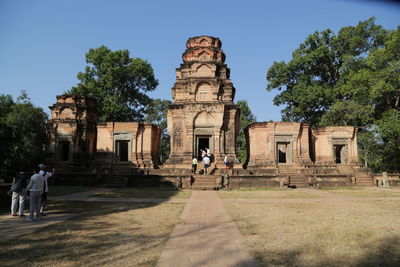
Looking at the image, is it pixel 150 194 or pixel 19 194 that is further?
pixel 150 194

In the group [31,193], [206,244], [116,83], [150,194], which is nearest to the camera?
[206,244]

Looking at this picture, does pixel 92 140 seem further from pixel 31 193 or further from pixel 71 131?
pixel 31 193

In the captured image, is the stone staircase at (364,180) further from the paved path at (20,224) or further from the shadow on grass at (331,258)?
the paved path at (20,224)

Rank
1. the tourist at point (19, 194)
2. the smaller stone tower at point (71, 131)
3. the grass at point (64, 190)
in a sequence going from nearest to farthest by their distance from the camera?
the tourist at point (19, 194), the grass at point (64, 190), the smaller stone tower at point (71, 131)

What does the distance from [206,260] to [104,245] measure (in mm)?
2212

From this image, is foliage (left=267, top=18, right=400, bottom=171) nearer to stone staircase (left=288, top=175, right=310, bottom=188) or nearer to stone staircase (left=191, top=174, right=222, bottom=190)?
stone staircase (left=288, top=175, right=310, bottom=188)

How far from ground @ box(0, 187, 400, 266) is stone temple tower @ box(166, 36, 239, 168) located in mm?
14182

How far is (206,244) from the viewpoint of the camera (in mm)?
5984

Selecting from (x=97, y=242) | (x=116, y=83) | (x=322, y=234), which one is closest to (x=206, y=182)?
(x=322, y=234)

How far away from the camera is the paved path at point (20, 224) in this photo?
6863 millimetres

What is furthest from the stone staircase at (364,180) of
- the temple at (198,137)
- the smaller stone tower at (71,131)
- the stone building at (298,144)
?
the smaller stone tower at (71,131)

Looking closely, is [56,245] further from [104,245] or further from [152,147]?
[152,147]

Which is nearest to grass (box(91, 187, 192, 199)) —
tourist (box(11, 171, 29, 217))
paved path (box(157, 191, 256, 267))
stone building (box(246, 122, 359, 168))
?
tourist (box(11, 171, 29, 217))

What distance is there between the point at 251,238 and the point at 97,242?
3.30 metres
